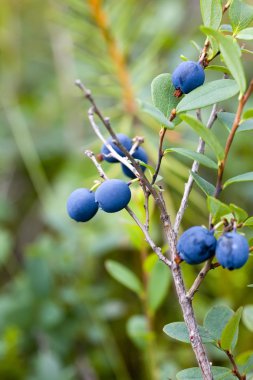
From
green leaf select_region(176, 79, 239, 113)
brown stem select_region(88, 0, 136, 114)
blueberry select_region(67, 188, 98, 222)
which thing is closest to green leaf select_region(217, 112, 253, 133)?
green leaf select_region(176, 79, 239, 113)

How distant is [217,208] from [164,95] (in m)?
0.14

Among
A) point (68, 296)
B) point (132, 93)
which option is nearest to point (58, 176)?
point (132, 93)

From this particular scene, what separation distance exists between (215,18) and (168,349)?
0.89 metres

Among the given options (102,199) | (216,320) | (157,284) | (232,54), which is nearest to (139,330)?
(157,284)

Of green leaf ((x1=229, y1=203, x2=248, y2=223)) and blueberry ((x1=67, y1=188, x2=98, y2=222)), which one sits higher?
blueberry ((x1=67, y1=188, x2=98, y2=222))

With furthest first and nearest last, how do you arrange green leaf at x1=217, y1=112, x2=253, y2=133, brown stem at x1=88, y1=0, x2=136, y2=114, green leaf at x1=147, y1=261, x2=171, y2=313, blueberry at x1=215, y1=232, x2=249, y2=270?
1. brown stem at x1=88, y1=0, x2=136, y2=114
2. green leaf at x1=147, y1=261, x2=171, y2=313
3. green leaf at x1=217, y1=112, x2=253, y2=133
4. blueberry at x1=215, y1=232, x2=249, y2=270

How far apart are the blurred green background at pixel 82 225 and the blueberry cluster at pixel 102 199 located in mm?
170

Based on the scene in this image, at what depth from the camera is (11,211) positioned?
1.74 m

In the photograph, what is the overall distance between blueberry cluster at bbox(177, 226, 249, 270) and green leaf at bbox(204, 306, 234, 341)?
0.15 m

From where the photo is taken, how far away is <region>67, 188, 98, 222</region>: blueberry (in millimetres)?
603

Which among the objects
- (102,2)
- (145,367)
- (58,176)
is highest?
(102,2)

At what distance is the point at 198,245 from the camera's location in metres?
0.50

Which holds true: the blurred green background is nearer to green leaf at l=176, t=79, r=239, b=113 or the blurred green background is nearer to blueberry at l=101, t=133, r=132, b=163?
blueberry at l=101, t=133, r=132, b=163

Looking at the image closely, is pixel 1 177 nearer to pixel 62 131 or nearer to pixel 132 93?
pixel 62 131
